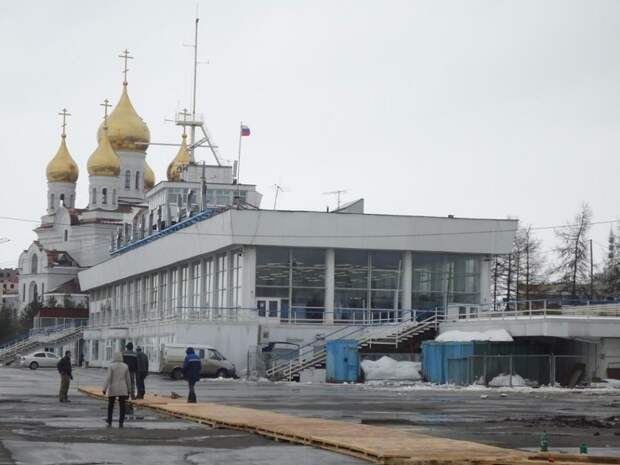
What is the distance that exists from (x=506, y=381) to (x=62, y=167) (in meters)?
117

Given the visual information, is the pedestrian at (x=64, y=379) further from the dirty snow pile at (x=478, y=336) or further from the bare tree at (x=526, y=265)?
the bare tree at (x=526, y=265)

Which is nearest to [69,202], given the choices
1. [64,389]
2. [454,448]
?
[64,389]

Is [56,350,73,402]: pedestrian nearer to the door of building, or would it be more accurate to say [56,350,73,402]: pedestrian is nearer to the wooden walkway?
the wooden walkway

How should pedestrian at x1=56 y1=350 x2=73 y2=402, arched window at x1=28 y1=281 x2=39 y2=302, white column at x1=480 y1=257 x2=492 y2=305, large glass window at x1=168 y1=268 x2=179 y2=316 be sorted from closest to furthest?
pedestrian at x1=56 y1=350 x2=73 y2=402
white column at x1=480 y1=257 x2=492 y2=305
large glass window at x1=168 y1=268 x2=179 y2=316
arched window at x1=28 y1=281 x2=39 y2=302

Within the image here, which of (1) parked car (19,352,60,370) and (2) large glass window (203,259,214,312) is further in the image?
(1) parked car (19,352,60,370)

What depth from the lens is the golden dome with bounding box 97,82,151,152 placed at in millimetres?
154250

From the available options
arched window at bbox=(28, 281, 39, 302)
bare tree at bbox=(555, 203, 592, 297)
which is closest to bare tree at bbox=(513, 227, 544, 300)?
bare tree at bbox=(555, 203, 592, 297)

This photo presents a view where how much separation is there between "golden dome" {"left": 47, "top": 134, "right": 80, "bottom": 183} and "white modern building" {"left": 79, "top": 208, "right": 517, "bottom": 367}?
84451mm

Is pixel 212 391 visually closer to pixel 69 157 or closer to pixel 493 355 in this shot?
pixel 493 355

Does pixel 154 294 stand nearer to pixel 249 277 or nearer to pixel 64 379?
pixel 249 277

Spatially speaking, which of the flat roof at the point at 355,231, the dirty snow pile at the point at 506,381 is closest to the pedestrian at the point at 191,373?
the dirty snow pile at the point at 506,381

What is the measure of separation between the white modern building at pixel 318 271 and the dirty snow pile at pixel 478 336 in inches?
584

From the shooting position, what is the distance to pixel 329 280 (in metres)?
75.9

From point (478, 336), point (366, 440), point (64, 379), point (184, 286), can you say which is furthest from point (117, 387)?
point (184, 286)
